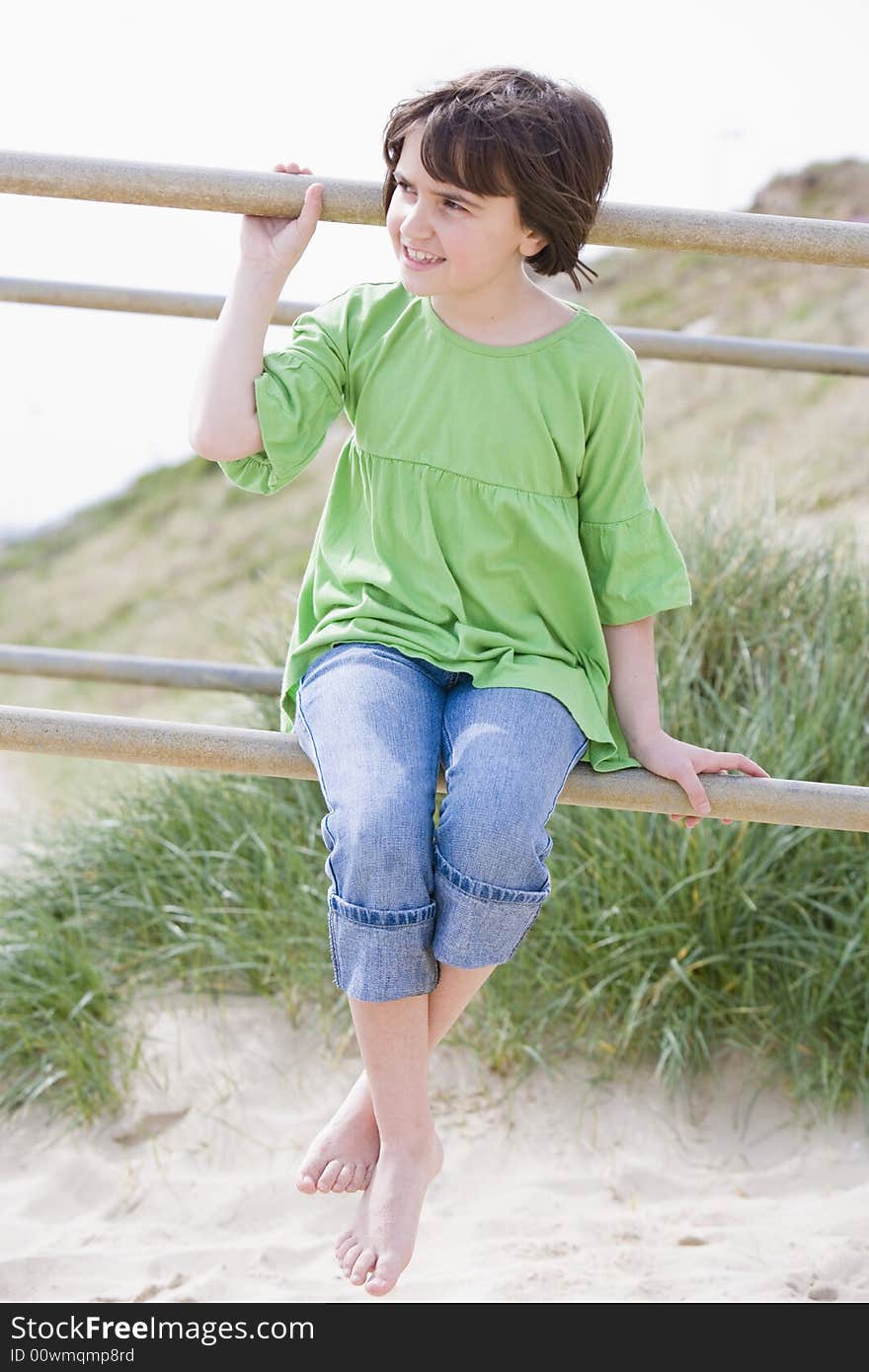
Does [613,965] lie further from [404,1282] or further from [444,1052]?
[404,1282]

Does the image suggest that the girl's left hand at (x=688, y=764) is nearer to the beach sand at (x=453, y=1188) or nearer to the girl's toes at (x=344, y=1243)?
the girl's toes at (x=344, y=1243)

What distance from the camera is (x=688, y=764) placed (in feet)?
5.50

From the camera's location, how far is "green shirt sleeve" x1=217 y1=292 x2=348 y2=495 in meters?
1.69

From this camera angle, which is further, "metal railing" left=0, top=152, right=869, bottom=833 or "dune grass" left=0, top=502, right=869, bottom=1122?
"dune grass" left=0, top=502, right=869, bottom=1122

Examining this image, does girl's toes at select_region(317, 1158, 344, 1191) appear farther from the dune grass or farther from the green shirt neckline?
the dune grass

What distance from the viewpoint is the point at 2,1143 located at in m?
2.84

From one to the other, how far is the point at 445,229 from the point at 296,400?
0.82 feet

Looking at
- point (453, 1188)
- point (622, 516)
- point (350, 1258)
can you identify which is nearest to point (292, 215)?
point (622, 516)

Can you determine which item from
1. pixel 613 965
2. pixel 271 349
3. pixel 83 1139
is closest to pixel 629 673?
pixel 271 349

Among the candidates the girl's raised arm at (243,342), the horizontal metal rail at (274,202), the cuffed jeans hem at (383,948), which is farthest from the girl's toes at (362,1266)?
the horizontal metal rail at (274,202)

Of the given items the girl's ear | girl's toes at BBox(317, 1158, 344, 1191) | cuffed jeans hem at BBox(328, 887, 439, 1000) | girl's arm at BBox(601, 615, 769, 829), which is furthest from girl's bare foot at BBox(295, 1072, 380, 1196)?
the girl's ear

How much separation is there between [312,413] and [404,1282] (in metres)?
1.39

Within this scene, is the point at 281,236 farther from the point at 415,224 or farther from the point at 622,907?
the point at 622,907

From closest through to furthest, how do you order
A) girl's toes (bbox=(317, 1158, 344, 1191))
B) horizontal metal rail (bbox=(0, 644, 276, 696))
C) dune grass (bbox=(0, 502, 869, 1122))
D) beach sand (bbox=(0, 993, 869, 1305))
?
girl's toes (bbox=(317, 1158, 344, 1191)), horizontal metal rail (bbox=(0, 644, 276, 696)), beach sand (bbox=(0, 993, 869, 1305)), dune grass (bbox=(0, 502, 869, 1122))
